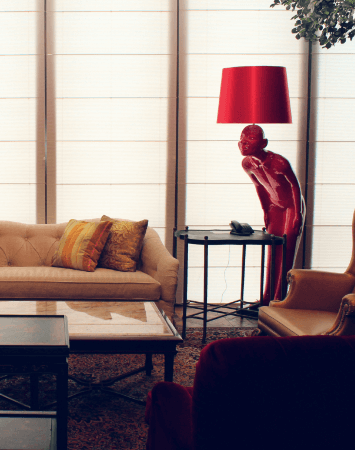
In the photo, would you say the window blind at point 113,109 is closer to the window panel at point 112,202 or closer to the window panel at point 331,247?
the window panel at point 112,202

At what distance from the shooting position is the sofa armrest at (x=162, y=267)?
A: 10.5 ft

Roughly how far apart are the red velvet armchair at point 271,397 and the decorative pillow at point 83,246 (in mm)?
2525

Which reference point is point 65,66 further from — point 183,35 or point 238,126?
point 238,126

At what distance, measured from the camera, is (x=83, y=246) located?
11.0ft

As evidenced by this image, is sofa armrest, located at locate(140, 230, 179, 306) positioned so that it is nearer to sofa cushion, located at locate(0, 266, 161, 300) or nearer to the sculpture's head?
sofa cushion, located at locate(0, 266, 161, 300)

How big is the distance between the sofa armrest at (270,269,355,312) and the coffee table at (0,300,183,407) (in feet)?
2.74

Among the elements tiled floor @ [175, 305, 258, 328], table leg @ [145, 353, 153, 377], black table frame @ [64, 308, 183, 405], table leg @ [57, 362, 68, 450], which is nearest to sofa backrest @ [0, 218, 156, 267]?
tiled floor @ [175, 305, 258, 328]

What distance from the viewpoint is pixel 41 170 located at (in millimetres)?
4129

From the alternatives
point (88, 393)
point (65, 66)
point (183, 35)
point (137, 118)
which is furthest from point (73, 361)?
point (183, 35)

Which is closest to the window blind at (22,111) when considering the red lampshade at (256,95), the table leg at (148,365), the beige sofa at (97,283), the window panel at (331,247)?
the beige sofa at (97,283)

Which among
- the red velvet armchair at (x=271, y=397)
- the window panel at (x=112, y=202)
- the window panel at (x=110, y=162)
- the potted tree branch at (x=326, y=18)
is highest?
the potted tree branch at (x=326, y=18)

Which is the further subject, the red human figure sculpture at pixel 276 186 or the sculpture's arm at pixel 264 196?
the sculpture's arm at pixel 264 196

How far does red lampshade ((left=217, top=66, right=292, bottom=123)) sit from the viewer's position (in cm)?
327

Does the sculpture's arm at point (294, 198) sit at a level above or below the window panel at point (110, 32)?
below
